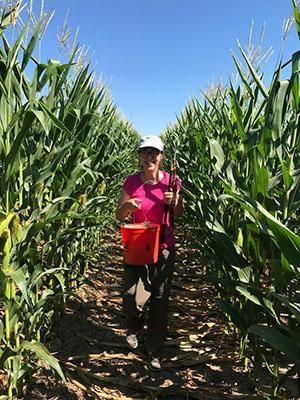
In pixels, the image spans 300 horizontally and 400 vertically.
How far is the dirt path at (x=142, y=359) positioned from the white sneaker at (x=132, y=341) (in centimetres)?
5

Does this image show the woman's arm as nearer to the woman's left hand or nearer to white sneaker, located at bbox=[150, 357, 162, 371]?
the woman's left hand

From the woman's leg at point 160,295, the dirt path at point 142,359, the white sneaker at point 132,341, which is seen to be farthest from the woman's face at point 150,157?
the white sneaker at point 132,341

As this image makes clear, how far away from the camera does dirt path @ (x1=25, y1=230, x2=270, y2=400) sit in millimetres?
1976

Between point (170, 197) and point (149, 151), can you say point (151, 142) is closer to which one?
point (149, 151)

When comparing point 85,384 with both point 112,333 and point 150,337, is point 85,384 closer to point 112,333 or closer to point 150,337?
point 150,337

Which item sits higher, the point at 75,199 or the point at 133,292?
the point at 75,199

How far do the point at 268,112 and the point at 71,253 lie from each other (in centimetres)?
173

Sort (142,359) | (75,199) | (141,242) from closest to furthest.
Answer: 1. (75,199)
2. (141,242)
3. (142,359)

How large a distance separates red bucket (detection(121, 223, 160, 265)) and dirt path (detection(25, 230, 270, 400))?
403mm

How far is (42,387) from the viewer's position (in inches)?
76.9

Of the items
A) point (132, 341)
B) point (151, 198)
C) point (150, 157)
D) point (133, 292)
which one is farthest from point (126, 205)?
point (132, 341)

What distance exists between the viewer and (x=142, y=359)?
92.2 inches

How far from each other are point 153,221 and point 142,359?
833 mm

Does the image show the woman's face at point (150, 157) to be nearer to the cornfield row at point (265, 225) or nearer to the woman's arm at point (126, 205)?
the woman's arm at point (126, 205)
